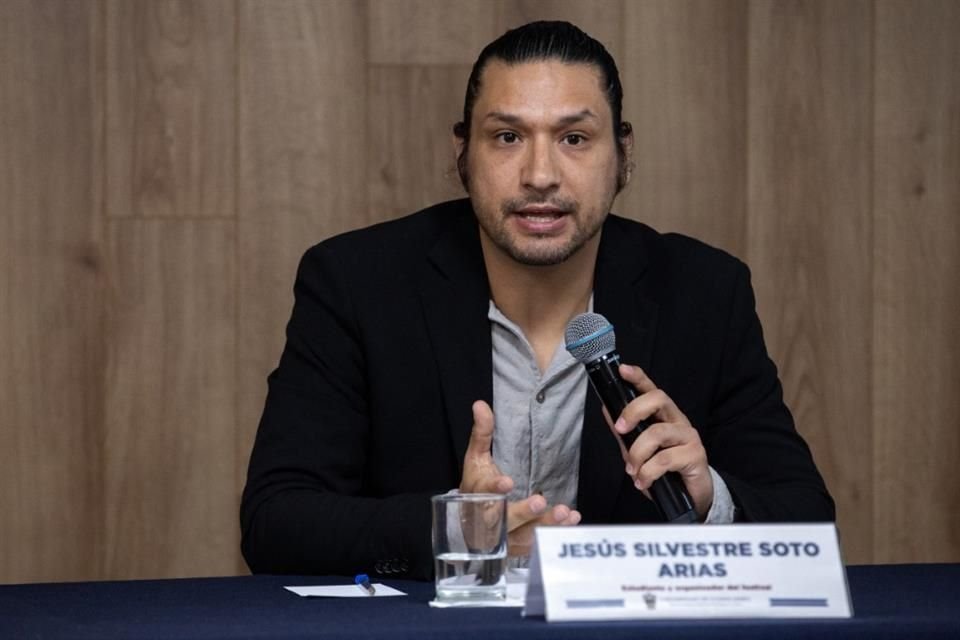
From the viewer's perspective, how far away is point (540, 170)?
1.95 meters

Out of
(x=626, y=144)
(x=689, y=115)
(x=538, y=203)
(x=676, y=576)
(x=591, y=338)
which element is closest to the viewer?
(x=676, y=576)

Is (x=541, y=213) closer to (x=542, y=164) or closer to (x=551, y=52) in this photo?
(x=542, y=164)

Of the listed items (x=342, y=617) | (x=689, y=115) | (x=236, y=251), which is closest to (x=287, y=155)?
(x=236, y=251)

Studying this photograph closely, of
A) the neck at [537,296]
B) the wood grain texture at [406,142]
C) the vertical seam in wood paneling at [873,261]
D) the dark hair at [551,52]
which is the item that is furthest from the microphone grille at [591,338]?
the vertical seam in wood paneling at [873,261]

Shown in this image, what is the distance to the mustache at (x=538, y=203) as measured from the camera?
1979mm

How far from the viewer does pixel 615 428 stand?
1468mm

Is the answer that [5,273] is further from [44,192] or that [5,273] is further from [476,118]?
[476,118]

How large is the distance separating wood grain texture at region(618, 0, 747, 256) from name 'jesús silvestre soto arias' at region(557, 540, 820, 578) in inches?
59.6

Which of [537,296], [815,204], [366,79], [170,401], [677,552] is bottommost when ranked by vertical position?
[170,401]

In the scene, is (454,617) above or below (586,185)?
below

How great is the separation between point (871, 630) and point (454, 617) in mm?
352

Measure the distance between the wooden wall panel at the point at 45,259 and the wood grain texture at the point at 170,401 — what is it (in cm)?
5

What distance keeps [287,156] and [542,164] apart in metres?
0.73

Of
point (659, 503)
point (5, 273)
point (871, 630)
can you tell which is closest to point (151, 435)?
point (5, 273)
